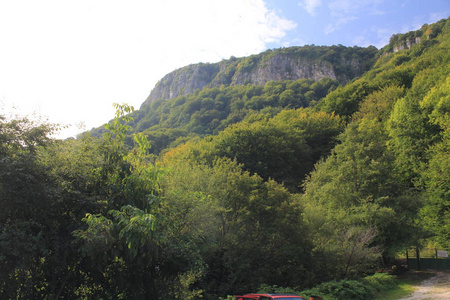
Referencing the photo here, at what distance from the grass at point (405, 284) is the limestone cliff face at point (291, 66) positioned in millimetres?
105761

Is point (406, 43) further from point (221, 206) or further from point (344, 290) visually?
point (344, 290)

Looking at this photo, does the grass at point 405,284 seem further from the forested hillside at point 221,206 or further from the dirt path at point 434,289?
the forested hillside at point 221,206

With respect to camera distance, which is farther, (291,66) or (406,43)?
(291,66)

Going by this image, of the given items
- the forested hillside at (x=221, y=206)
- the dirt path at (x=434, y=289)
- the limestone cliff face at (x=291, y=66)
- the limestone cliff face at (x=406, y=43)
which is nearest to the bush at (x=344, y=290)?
the forested hillside at (x=221, y=206)

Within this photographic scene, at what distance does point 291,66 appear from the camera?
146 metres

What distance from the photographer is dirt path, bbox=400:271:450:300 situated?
18.1m

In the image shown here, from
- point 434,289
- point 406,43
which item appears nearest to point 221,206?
point 434,289

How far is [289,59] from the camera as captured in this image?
148m

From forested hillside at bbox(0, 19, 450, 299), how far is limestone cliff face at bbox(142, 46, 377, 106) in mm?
73925

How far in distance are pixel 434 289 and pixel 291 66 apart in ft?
442

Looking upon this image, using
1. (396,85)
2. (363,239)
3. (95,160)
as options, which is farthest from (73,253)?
(396,85)

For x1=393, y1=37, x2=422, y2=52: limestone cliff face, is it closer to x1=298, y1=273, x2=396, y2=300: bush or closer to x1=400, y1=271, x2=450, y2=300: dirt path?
x1=400, y1=271, x2=450, y2=300: dirt path

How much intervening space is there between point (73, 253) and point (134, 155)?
302cm

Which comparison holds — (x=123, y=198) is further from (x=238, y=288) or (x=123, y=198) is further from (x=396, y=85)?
(x=396, y=85)
